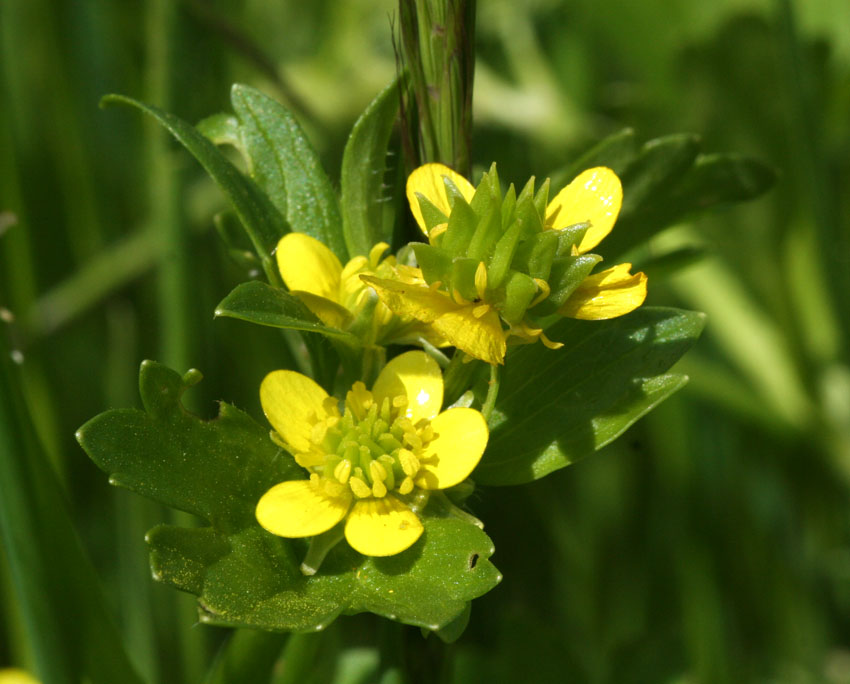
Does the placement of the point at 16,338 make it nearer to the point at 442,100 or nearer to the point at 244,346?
the point at 244,346

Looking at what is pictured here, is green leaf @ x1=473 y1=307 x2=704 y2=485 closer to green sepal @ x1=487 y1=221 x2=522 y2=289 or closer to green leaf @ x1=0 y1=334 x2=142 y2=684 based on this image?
green sepal @ x1=487 y1=221 x2=522 y2=289

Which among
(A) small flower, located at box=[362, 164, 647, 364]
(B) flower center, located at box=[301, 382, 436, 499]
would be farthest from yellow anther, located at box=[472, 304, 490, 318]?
(B) flower center, located at box=[301, 382, 436, 499]

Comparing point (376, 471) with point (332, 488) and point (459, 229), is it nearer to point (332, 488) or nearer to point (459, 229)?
point (332, 488)

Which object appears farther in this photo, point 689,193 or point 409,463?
point 689,193

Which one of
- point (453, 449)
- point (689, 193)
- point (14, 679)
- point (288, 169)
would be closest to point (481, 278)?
point (453, 449)

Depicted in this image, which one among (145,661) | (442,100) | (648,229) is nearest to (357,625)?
(145,661)

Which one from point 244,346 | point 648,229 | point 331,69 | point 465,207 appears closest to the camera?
point 465,207
